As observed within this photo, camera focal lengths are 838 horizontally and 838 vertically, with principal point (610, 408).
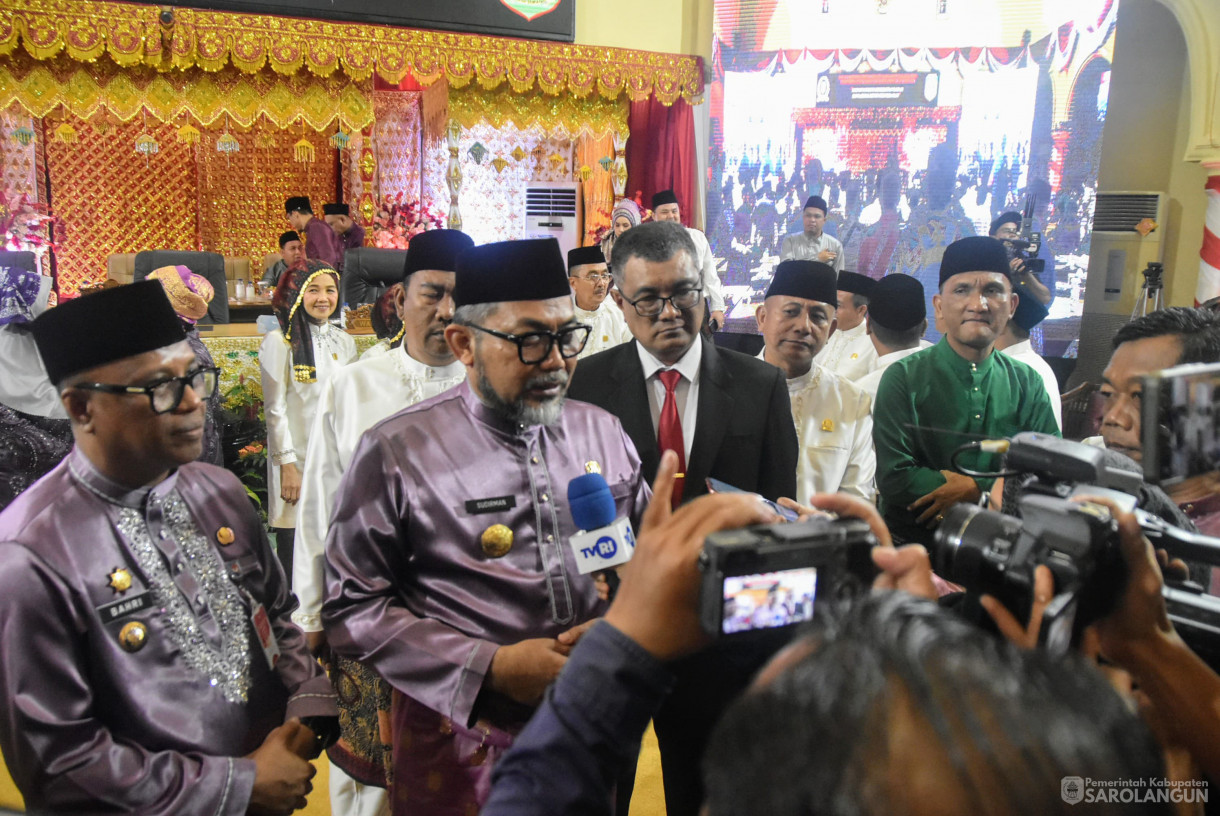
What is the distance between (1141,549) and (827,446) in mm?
1959

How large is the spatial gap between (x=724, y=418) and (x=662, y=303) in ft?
1.18

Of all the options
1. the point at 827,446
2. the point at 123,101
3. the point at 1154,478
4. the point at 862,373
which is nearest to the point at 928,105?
the point at 862,373

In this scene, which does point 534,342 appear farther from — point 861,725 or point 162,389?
point 861,725

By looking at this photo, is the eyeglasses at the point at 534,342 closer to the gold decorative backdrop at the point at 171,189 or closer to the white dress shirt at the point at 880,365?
the white dress shirt at the point at 880,365

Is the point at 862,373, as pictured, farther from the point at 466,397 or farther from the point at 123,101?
the point at 123,101

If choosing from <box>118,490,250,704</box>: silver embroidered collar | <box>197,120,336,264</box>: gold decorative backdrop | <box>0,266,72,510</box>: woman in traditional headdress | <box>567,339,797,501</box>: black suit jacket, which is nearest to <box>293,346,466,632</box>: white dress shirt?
<box>567,339,797,501</box>: black suit jacket

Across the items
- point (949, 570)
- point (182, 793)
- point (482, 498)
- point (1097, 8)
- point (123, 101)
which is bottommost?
point (182, 793)

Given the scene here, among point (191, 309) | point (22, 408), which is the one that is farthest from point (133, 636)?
point (191, 309)

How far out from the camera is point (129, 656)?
1348 mm

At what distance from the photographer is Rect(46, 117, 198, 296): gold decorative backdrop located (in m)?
10.5

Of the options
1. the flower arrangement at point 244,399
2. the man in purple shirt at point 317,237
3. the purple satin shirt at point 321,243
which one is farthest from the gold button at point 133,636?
the purple satin shirt at point 321,243

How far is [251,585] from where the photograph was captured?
1.67 meters

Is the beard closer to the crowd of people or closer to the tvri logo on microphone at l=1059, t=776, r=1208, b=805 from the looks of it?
the crowd of people

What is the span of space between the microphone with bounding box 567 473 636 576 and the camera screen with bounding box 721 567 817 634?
60cm
